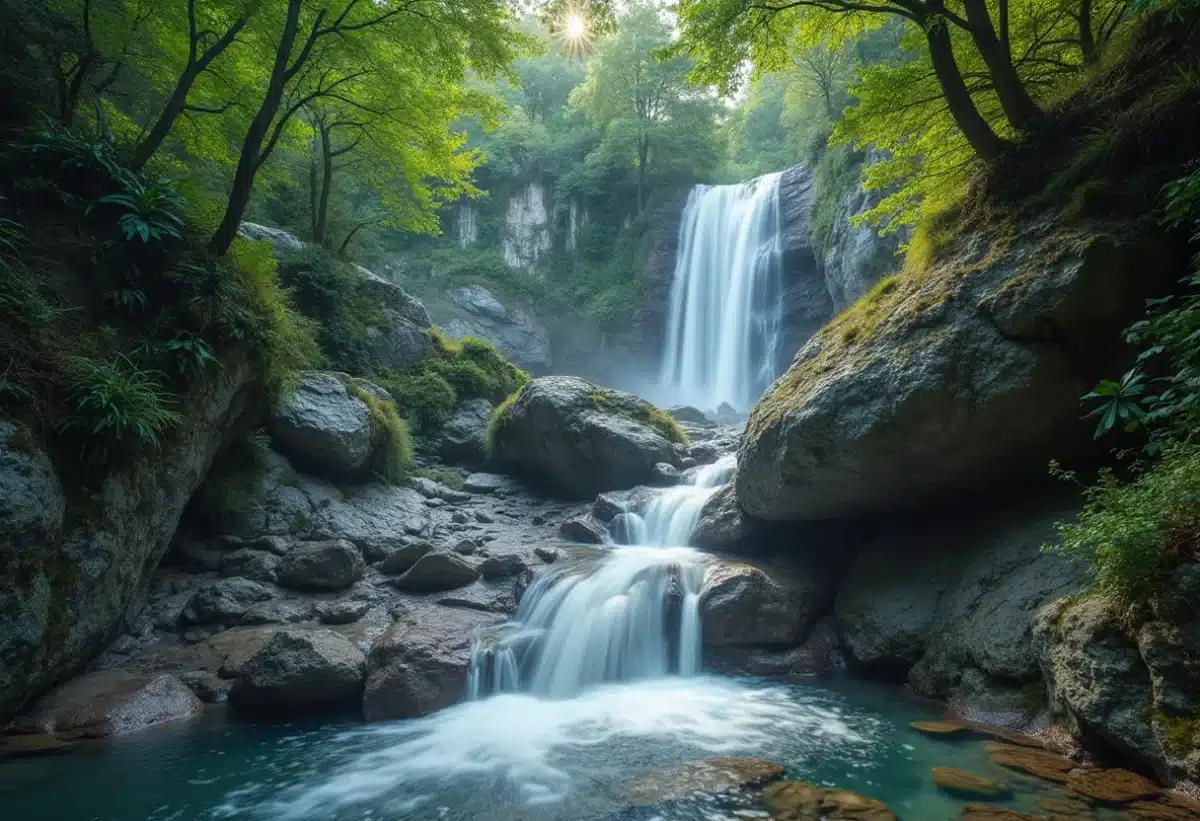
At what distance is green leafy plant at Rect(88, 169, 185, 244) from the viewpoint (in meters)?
6.91

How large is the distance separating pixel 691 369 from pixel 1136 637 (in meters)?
23.7

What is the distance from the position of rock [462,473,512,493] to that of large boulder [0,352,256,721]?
21.4 feet

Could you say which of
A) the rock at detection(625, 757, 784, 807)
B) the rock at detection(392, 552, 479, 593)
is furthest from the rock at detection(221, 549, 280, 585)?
the rock at detection(625, 757, 784, 807)

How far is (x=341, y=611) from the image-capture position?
8094 millimetres

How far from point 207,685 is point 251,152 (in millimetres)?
6662

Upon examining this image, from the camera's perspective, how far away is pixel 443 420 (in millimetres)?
15508

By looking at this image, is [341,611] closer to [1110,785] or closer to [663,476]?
[663,476]

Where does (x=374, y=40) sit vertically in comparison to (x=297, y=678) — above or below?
above

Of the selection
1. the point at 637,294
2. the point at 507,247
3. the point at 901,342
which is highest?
the point at 507,247

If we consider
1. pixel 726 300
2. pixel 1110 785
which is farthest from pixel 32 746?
pixel 726 300

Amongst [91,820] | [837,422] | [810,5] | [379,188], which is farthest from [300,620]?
[379,188]

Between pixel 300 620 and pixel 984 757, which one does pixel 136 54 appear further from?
pixel 984 757

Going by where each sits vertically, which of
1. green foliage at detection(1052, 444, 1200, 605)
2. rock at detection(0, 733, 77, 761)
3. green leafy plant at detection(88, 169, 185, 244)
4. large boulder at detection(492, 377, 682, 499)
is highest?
green leafy plant at detection(88, 169, 185, 244)

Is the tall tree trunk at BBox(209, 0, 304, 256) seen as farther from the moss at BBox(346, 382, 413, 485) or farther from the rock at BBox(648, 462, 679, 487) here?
the rock at BBox(648, 462, 679, 487)
